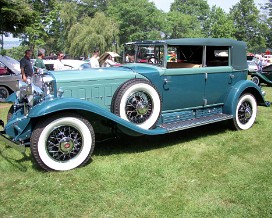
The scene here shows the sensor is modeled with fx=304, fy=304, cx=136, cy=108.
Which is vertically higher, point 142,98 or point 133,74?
point 133,74

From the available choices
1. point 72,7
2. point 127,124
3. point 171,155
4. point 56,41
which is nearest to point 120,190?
point 127,124

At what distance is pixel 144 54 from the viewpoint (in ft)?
18.3

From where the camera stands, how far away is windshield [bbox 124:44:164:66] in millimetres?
5195

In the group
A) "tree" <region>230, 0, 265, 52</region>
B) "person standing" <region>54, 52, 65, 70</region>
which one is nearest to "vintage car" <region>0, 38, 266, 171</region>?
"person standing" <region>54, 52, 65, 70</region>

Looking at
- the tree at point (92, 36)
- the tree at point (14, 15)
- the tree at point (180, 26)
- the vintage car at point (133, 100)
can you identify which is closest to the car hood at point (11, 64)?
the tree at point (14, 15)

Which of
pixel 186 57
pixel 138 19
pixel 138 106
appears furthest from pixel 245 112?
pixel 138 19

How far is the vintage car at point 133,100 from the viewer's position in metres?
4.02

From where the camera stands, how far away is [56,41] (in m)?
49.8

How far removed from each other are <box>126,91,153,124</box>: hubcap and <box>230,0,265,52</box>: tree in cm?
6800

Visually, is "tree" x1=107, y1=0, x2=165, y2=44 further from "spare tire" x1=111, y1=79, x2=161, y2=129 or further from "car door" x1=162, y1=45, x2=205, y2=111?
"spare tire" x1=111, y1=79, x2=161, y2=129

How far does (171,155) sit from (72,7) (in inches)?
1582

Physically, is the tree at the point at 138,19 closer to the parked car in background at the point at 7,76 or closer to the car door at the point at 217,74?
the parked car in background at the point at 7,76

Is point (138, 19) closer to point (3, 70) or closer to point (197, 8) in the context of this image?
point (197, 8)

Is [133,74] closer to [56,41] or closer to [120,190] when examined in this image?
[120,190]
